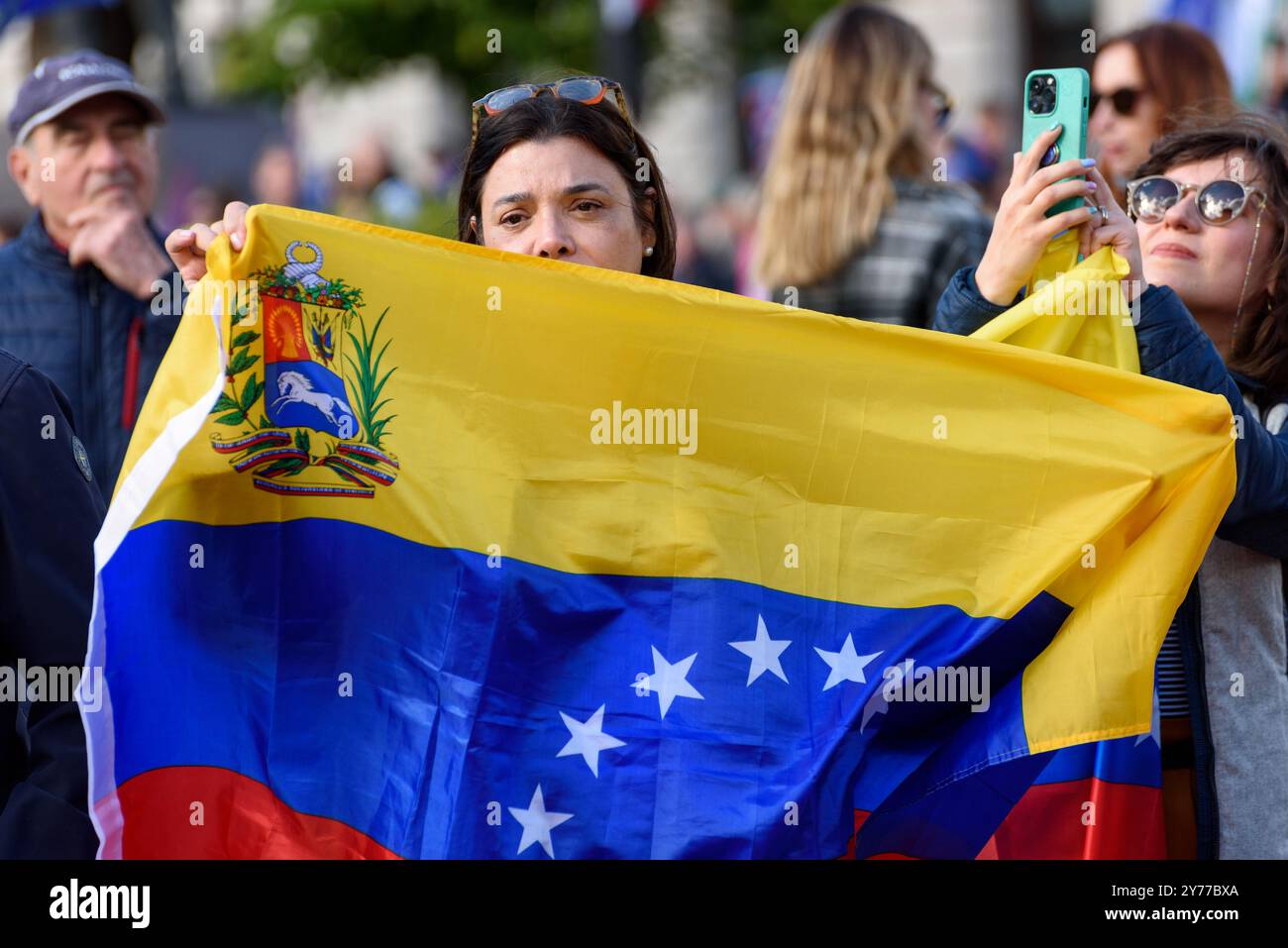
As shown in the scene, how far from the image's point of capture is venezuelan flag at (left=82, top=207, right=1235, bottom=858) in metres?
2.89

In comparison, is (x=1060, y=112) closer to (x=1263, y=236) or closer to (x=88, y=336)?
(x=1263, y=236)

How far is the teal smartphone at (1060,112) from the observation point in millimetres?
3254

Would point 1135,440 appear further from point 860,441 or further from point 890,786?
point 890,786

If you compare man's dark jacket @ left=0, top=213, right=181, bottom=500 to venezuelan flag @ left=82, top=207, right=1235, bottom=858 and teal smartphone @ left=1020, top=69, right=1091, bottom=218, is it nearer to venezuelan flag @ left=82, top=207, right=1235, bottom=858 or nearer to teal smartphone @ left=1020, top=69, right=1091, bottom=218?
venezuelan flag @ left=82, top=207, right=1235, bottom=858

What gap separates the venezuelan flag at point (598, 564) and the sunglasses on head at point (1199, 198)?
574mm

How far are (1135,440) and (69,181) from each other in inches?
127

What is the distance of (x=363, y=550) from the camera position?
9.84 feet

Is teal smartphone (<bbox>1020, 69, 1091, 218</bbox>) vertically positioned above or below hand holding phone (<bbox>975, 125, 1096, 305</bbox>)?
above

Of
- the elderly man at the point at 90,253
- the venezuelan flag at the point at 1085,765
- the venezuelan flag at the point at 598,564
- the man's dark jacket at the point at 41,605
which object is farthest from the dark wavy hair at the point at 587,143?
the elderly man at the point at 90,253

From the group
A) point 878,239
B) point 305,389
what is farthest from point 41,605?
point 878,239

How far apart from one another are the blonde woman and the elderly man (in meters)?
1.75

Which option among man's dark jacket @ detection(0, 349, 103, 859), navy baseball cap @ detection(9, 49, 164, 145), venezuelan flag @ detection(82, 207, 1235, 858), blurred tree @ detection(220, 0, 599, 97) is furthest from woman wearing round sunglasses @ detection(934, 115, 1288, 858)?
blurred tree @ detection(220, 0, 599, 97)
